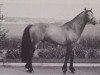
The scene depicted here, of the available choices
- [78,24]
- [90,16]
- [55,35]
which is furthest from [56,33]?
[90,16]

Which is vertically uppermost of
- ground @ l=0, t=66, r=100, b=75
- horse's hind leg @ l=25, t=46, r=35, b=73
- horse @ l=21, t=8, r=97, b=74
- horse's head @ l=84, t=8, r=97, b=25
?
horse's head @ l=84, t=8, r=97, b=25

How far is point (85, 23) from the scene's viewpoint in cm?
200

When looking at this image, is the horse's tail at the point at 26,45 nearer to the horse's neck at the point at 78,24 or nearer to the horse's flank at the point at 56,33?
the horse's flank at the point at 56,33

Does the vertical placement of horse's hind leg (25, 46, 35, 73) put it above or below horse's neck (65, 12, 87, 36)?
below

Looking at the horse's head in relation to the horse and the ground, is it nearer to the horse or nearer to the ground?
the horse

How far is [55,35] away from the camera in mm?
1963

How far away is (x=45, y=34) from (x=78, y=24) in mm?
272

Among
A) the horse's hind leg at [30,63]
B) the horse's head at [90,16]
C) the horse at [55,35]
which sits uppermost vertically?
the horse's head at [90,16]

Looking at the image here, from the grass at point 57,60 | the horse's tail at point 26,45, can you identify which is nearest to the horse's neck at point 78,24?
the grass at point 57,60

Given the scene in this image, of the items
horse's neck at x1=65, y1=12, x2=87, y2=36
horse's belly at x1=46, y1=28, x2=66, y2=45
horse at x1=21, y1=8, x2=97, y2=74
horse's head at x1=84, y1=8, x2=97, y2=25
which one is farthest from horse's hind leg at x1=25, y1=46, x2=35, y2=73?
horse's head at x1=84, y1=8, x2=97, y2=25

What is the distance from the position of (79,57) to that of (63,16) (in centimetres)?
35

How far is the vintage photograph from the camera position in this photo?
6.44 feet

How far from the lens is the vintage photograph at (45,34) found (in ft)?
6.44

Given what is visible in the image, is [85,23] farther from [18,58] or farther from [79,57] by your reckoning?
[18,58]
